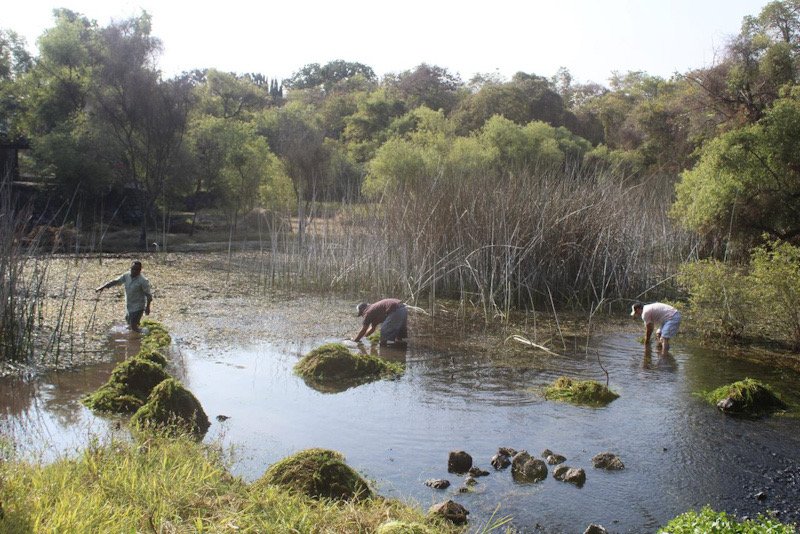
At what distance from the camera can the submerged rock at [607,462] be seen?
6.68 m

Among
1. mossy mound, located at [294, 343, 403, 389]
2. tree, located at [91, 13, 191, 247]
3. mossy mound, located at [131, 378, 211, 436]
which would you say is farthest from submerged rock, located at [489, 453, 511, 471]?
tree, located at [91, 13, 191, 247]

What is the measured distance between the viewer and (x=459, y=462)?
648 cm

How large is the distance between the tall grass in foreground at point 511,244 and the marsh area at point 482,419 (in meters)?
1.88

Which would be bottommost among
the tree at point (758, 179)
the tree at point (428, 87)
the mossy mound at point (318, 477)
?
the mossy mound at point (318, 477)

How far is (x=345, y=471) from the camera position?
5613mm

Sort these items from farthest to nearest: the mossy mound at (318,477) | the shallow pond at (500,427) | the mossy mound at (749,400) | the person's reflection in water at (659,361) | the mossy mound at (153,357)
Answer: the person's reflection in water at (659,361) → the mossy mound at (153,357) → the mossy mound at (749,400) → the shallow pond at (500,427) → the mossy mound at (318,477)

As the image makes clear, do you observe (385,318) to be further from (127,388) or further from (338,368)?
(127,388)

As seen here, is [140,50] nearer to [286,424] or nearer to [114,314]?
[114,314]

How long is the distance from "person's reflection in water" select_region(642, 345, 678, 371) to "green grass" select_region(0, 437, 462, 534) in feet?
20.9

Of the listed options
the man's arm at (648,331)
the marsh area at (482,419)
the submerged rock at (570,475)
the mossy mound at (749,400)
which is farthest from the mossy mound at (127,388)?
the man's arm at (648,331)

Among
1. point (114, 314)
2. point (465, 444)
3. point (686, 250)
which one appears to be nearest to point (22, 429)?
point (465, 444)

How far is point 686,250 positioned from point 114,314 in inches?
531

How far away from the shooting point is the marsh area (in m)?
6.11

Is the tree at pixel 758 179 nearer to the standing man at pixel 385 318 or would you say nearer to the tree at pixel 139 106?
the standing man at pixel 385 318
